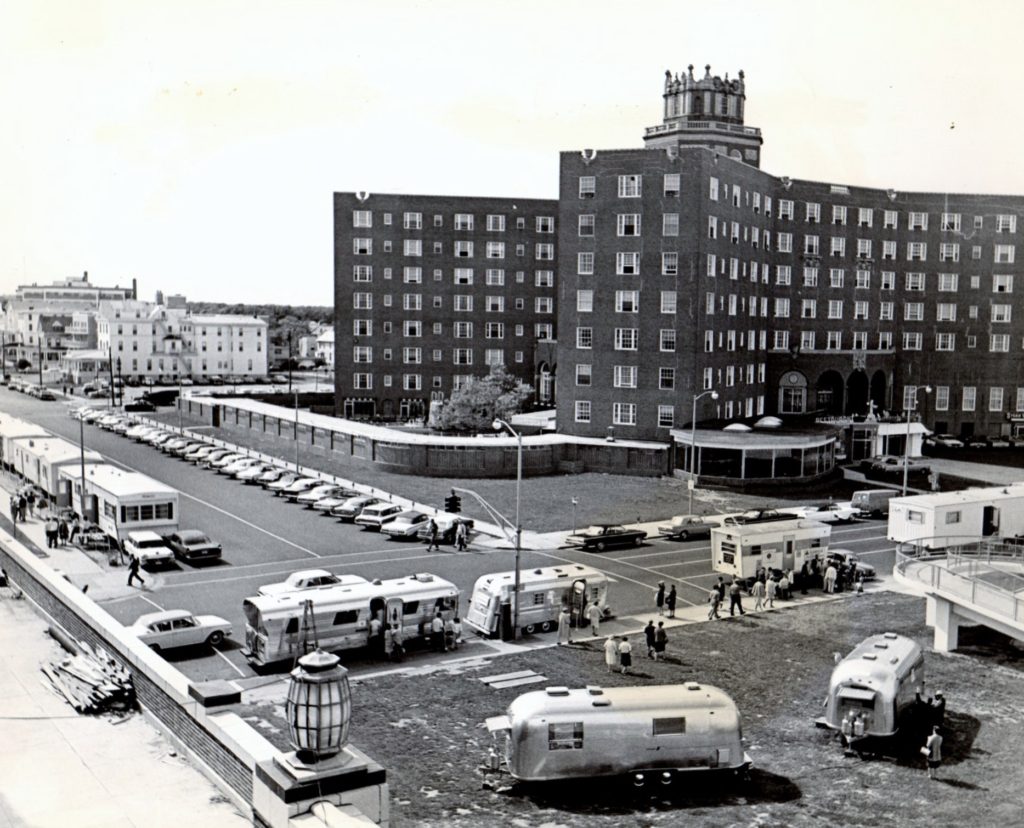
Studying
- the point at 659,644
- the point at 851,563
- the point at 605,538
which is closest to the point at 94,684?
the point at 659,644

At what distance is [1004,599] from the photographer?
32062mm

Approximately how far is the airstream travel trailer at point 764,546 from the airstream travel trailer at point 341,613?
46.5 ft

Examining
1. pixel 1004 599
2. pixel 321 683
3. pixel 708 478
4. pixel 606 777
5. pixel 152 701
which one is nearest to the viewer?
pixel 321 683

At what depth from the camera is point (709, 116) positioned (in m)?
104

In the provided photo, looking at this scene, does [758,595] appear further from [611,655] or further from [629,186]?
[629,186]

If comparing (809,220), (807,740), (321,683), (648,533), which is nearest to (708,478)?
(648,533)

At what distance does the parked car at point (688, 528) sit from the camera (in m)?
52.4

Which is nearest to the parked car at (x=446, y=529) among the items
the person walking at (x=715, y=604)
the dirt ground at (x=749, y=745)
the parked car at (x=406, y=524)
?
the parked car at (x=406, y=524)

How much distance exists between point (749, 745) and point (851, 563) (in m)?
20.2

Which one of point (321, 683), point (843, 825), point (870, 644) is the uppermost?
point (321, 683)

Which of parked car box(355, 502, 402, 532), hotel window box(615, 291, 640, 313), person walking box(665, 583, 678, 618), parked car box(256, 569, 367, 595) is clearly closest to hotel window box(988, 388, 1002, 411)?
hotel window box(615, 291, 640, 313)

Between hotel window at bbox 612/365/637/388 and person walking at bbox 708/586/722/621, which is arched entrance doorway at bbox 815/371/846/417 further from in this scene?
person walking at bbox 708/586/722/621

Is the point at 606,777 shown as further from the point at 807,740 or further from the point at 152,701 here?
the point at 152,701

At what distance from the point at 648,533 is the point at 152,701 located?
1427 inches
